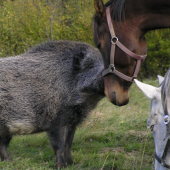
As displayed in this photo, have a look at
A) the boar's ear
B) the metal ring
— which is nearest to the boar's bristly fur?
the boar's ear

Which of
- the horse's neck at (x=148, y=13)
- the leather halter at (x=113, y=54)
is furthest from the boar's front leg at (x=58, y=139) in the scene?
the horse's neck at (x=148, y=13)

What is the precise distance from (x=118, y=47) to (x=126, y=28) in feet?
0.75

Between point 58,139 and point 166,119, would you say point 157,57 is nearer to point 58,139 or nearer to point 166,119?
point 58,139

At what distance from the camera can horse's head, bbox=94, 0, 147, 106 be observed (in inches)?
112

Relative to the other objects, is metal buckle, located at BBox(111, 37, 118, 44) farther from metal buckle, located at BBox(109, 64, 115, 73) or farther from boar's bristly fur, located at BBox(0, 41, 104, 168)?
boar's bristly fur, located at BBox(0, 41, 104, 168)

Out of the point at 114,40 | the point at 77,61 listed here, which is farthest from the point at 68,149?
the point at 114,40

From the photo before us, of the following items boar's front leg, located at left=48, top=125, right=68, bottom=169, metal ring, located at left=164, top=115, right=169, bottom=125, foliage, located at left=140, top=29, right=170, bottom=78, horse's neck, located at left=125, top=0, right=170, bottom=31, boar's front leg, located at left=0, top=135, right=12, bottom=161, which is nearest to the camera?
metal ring, located at left=164, top=115, right=169, bottom=125

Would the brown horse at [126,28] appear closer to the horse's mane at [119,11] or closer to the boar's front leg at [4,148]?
the horse's mane at [119,11]

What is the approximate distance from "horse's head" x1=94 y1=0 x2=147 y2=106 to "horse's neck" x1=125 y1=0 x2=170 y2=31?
95 mm

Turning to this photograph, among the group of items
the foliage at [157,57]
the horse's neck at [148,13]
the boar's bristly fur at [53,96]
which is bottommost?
the foliage at [157,57]

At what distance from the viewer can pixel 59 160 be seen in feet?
13.6

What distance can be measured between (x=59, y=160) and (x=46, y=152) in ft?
2.16

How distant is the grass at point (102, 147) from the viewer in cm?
398

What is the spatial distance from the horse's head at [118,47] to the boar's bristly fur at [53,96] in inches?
44.0
